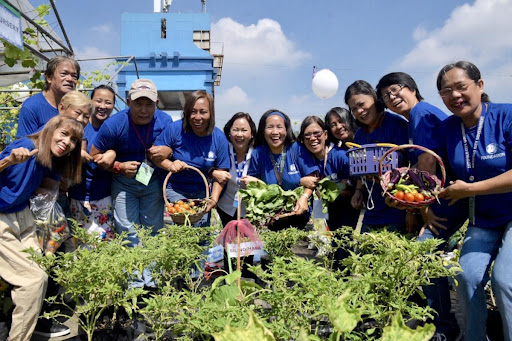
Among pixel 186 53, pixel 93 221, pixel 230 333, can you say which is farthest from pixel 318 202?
pixel 186 53

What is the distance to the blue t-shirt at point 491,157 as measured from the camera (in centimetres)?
222

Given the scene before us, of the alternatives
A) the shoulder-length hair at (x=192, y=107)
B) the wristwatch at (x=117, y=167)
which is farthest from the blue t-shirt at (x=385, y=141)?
the wristwatch at (x=117, y=167)

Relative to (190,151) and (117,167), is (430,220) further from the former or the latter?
(117,167)

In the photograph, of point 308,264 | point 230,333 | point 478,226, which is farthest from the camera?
point 478,226

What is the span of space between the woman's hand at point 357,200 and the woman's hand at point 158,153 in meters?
1.56

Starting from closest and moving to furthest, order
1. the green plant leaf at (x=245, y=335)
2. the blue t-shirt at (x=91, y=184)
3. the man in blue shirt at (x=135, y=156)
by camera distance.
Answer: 1. the green plant leaf at (x=245, y=335)
2. the man in blue shirt at (x=135, y=156)
3. the blue t-shirt at (x=91, y=184)

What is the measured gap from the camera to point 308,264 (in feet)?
6.15

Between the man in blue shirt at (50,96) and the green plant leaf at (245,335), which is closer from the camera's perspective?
the green plant leaf at (245,335)

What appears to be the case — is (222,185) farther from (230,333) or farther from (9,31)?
(230,333)

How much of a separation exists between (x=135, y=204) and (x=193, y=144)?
71cm

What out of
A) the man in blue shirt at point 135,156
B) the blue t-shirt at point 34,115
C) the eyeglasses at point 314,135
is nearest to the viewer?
the blue t-shirt at point 34,115

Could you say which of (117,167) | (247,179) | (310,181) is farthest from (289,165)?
(117,167)

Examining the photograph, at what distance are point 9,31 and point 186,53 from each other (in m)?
10.7

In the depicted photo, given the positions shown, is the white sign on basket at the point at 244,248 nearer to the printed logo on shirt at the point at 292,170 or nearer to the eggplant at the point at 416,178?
the printed logo on shirt at the point at 292,170
